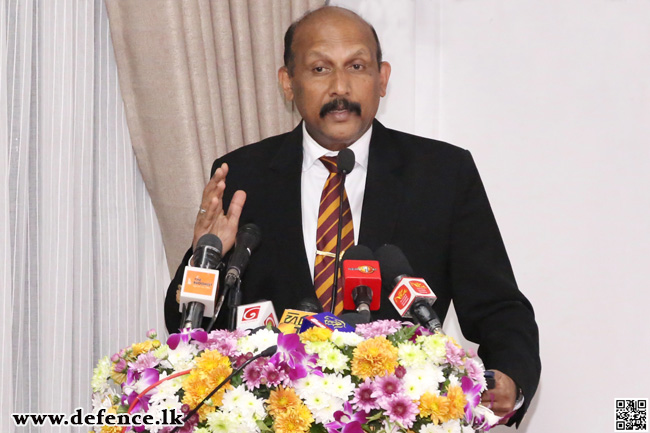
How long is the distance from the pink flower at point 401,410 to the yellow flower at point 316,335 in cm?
17

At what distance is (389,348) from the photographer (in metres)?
1.54

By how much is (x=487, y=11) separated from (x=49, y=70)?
179 cm

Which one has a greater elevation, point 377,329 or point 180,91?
point 180,91

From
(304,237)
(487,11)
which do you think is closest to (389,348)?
(304,237)

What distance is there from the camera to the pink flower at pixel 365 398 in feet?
4.94

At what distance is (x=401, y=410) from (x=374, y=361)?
10 cm

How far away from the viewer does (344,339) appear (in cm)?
157

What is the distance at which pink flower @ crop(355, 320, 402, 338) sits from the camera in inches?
63.3

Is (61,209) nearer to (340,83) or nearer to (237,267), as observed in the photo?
(340,83)

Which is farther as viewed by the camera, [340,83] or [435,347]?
[340,83]

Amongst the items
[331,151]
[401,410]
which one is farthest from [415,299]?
[331,151]

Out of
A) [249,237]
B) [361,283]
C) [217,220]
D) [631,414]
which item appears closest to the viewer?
[361,283]

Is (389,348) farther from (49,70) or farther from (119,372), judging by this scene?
(49,70)

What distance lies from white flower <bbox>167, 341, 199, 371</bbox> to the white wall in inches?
77.7
